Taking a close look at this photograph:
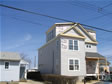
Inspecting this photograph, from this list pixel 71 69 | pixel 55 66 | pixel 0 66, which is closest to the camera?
pixel 0 66

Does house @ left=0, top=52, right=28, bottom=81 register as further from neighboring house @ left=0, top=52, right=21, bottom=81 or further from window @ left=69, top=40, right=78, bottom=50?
window @ left=69, top=40, right=78, bottom=50

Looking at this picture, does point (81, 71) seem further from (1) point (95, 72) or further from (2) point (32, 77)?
(2) point (32, 77)

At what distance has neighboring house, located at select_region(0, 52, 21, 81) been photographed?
17.6 meters

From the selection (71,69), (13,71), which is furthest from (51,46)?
(13,71)

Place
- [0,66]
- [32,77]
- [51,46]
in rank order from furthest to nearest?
1. [32,77]
2. [51,46]
3. [0,66]

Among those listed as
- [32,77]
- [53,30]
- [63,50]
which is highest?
[53,30]

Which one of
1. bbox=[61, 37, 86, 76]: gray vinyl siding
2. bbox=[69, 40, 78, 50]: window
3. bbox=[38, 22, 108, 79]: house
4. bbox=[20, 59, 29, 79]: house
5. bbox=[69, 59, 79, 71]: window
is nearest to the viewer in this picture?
bbox=[61, 37, 86, 76]: gray vinyl siding

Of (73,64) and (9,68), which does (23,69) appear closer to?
(9,68)

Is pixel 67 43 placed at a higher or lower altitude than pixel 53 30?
lower

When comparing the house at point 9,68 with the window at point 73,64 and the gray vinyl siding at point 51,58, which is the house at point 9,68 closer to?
the gray vinyl siding at point 51,58

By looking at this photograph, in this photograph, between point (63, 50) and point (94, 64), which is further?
point (94, 64)

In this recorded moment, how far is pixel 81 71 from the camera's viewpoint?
775 inches

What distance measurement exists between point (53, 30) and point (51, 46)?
2.88 meters

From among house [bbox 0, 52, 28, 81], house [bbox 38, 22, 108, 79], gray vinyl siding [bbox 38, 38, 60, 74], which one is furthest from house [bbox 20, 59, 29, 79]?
house [bbox 38, 22, 108, 79]
